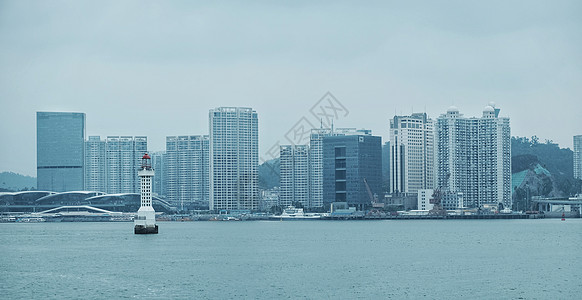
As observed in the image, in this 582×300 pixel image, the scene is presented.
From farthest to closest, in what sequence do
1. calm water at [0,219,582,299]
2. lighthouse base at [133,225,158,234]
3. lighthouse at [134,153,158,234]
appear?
lighthouse base at [133,225,158,234] < lighthouse at [134,153,158,234] < calm water at [0,219,582,299]

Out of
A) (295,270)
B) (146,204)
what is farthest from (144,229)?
(295,270)

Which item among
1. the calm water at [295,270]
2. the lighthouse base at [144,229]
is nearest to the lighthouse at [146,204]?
the lighthouse base at [144,229]

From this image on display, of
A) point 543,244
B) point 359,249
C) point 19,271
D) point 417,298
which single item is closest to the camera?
point 417,298

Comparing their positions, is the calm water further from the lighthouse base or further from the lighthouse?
the lighthouse base

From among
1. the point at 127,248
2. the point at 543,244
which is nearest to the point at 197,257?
the point at 127,248

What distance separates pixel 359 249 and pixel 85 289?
36.3 meters

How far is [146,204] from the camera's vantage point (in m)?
98.6

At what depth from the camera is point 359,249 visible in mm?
83688

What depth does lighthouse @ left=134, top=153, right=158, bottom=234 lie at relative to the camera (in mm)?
98125

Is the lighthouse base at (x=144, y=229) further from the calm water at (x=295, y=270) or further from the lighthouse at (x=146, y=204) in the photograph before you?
the calm water at (x=295, y=270)

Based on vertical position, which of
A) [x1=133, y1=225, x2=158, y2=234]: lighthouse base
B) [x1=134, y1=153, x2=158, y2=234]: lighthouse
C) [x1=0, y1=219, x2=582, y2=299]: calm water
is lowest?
[x1=0, y1=219, x2=582, y2=299]: calm water

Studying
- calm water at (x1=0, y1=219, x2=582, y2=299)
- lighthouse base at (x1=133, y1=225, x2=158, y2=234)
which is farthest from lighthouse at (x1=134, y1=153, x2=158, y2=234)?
calm water at (x1=0, y1=219, x2=582, y2=299)

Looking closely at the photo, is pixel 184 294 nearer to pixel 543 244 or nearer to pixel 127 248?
pixel 127 248

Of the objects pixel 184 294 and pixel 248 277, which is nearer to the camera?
pixel 184 294
